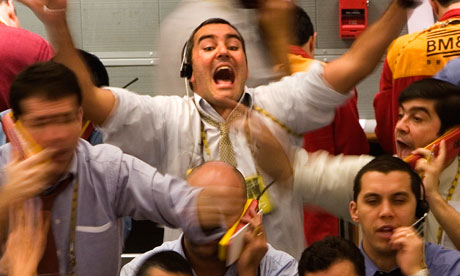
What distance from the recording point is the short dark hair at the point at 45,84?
214 centimetres

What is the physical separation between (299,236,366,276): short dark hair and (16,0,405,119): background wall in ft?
8.31

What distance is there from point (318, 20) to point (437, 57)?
177 cm

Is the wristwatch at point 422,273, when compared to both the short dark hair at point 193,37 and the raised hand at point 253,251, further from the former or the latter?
the short dark hair at point 193,37

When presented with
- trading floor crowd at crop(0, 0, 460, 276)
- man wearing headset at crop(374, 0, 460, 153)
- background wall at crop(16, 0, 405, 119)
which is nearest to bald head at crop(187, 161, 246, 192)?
trading floor crowd at crop(0, 0, 460, 276)

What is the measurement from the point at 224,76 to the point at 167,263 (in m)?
0.81

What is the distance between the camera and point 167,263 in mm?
2377

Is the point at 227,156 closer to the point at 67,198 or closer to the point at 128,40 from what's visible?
the point at 67,198

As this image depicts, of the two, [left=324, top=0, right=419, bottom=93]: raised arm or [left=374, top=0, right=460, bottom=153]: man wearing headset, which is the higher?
[left=324, top=0, right=419, bottom=93]: raised arm

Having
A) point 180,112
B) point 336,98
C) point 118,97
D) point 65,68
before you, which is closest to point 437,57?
point 336,98

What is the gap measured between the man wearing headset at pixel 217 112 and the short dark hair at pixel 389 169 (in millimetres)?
207

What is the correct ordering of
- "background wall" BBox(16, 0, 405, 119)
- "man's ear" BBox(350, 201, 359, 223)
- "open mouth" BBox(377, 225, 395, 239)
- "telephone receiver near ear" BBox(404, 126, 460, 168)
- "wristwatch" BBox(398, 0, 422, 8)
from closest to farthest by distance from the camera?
"wristwatch" BBox(398, 0, 422, 8)
"open mouth" BBox(377, 225, 395, 239)
"man's ear" BBox(350, 201, 359, 223)
"telephone receiver near ear" BBox(404, 126, 460, 168)
"background wall" BBox(16, 0, 405, 119)

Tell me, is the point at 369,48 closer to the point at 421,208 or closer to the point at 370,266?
the point at 421,208

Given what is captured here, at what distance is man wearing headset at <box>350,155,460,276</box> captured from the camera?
8.26ft

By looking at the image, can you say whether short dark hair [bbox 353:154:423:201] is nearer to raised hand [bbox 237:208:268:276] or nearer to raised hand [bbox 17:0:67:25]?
raised hand [bbox 237:208:268:276]
